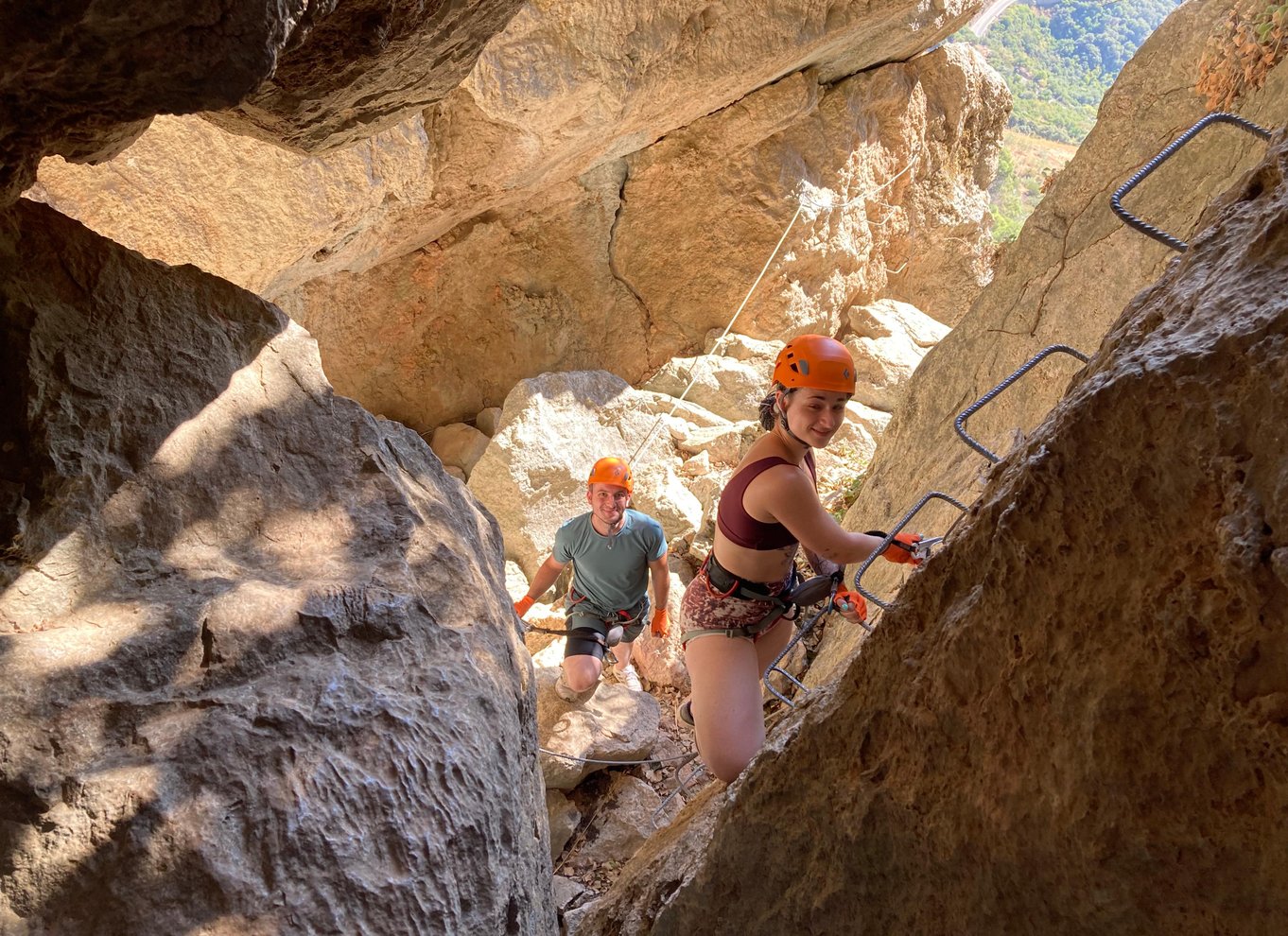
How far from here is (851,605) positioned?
278 centimetres

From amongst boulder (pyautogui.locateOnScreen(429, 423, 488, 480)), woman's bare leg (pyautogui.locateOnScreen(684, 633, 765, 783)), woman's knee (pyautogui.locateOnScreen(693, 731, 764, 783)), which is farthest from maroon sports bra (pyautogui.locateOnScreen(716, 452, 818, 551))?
boulder (pyautogui.locateOnScreen(429, 423, 488, 480))

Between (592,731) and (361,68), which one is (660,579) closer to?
(592,731)

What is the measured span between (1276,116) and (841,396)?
7.41 ft

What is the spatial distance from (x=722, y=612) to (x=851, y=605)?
1.41 ft

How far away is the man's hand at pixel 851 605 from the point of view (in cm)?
276

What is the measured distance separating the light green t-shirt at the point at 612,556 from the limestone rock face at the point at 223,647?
2.11 m

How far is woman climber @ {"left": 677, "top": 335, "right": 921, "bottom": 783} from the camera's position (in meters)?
2.70

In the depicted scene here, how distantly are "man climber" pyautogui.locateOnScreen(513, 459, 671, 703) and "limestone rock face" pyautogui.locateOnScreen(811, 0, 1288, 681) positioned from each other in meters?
1.03

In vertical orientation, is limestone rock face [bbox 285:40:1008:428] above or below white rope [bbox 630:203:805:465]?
above

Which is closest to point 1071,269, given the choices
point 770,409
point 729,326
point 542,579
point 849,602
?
point 770,409

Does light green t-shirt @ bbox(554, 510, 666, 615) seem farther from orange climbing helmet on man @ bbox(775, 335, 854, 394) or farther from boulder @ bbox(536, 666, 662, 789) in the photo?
orange climbing helmet on man @ bbox(775, 335, 854, 394)


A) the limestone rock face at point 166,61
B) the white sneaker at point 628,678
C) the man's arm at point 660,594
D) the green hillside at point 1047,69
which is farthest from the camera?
the green hillside at point 1047,69

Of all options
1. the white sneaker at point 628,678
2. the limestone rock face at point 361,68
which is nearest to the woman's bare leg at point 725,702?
the limestone rock face at point 361,68

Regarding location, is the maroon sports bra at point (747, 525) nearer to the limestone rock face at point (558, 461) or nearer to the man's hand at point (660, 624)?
the man's hand at point (660, 624)
